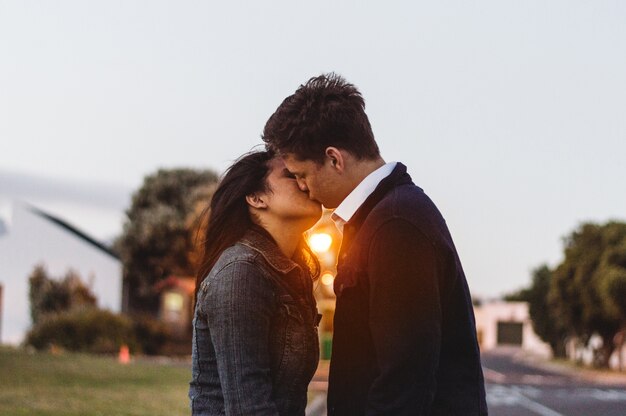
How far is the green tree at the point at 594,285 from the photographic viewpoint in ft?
146

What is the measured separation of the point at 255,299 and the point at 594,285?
152ft

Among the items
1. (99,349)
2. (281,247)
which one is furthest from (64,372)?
(281,247)

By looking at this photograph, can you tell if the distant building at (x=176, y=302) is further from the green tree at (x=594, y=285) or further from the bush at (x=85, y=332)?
the green tree at (x=594, y=285)

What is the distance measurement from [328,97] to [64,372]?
19334 mm

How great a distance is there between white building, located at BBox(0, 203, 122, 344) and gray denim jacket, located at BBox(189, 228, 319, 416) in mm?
38623

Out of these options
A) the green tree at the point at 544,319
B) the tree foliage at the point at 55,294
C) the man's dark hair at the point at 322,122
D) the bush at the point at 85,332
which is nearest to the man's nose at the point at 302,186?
the man's dark hair at the point at 322,122

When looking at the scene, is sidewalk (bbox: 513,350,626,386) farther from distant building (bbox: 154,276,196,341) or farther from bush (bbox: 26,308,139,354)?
distant building (bbox: 154,276,196,341)

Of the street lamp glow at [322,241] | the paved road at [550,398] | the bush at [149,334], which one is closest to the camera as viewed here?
the street lamp glow at [322,241]

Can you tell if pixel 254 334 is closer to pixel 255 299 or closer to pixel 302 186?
pixel 255 299

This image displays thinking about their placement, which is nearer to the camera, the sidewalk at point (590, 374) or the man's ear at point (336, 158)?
the man's ear at point (336, 158)

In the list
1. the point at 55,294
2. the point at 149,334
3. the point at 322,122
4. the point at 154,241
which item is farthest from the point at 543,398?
the point at 154,241

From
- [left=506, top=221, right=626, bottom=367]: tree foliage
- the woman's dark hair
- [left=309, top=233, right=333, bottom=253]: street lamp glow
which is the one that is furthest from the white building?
the woman's dark hair

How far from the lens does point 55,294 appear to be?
131 feet

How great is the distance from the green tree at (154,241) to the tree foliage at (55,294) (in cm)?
974
